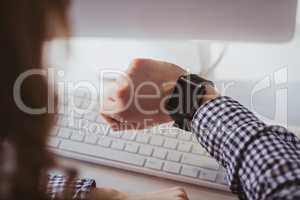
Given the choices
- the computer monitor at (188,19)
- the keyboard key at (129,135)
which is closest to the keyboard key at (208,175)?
the keyboard key at (129,135)

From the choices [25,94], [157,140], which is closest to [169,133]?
[157,140]

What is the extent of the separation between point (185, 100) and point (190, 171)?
9 centimetres

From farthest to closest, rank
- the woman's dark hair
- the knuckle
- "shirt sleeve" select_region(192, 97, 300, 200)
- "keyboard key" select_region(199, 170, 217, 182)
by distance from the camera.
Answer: the knuckle
"keyboard key" select_region(199, 170, 217, 182)
"shirt sleeve" select_region(192, 97, 300, 200)
the woman's dark hair

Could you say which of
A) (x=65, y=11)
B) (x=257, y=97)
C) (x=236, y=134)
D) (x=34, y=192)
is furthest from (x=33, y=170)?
(x=257, y=97)

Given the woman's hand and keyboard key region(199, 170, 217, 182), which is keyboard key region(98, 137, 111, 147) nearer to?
the woman's hand

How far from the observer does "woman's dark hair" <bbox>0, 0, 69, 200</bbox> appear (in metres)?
0.31

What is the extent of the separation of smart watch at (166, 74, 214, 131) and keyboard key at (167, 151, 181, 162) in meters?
0.04

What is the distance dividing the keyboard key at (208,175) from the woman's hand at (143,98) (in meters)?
0.10

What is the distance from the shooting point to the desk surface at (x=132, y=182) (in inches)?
20.2

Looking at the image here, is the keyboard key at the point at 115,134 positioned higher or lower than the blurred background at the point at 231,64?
lower

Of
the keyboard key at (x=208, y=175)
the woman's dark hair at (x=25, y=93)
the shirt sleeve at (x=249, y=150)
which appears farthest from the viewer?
the keyboard key at (x=208, y=175)

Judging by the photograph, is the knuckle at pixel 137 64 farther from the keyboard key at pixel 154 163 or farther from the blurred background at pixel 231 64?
the keyboard key at pixel 154 163

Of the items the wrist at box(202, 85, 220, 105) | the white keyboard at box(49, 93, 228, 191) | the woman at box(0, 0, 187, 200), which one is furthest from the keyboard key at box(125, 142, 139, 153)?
the woman at box(0, 0, 187, 200)

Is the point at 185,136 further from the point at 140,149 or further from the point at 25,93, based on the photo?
the point at 25,93
